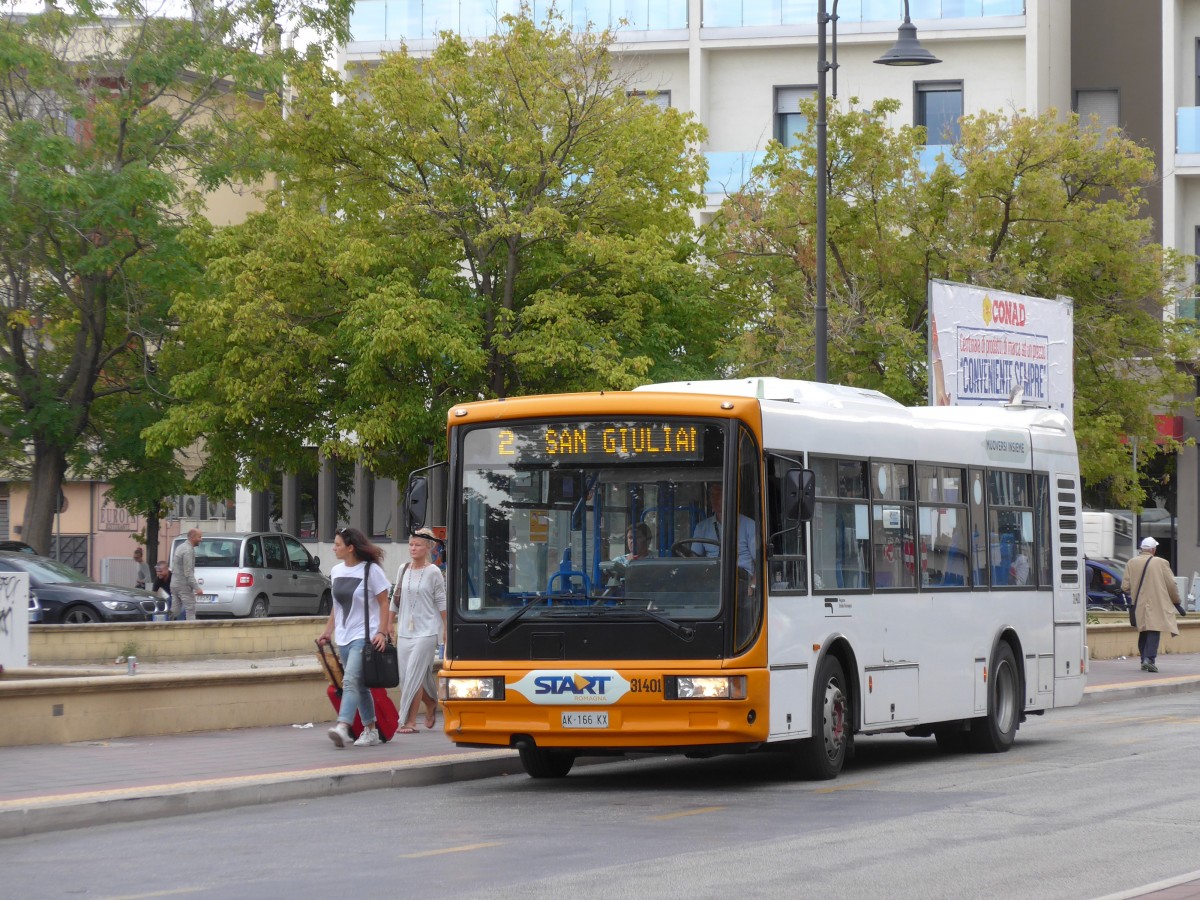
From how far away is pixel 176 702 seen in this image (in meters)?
16.4

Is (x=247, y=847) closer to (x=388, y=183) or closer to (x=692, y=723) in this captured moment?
(x=692, y=723)

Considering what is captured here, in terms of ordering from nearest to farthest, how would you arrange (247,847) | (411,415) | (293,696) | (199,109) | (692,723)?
1. (247,847)
2. (692,723)
3. (293,696)
4. (411,415)
5. (199,109)

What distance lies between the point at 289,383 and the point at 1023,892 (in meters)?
27.9

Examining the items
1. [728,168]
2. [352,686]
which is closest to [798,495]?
[352,686]

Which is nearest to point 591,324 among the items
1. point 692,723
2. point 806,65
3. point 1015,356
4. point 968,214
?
point 968,214

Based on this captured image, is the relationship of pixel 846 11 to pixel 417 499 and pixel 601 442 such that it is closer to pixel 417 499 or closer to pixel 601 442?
pixel 601 442

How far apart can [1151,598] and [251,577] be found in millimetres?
17770

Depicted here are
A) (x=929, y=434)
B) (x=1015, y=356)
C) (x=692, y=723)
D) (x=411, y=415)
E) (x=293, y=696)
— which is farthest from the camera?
(x=411, y=415)

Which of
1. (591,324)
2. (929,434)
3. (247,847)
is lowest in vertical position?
(247,847)

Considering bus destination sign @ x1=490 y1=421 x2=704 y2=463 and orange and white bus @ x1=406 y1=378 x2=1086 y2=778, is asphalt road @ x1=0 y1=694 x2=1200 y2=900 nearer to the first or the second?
orange and white bus @ x1=406 y1=378 x2=1086 y2=778

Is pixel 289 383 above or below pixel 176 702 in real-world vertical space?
above

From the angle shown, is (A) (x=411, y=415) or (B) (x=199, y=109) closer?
(A) (x=411, y=415)

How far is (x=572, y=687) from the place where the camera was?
1309 cm

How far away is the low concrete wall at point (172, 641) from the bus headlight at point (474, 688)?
44.1 ft
